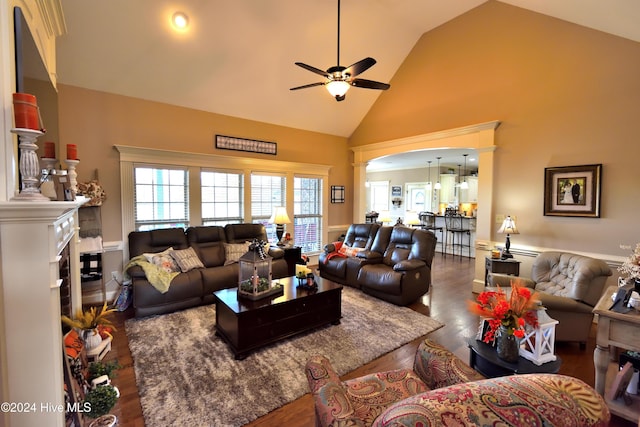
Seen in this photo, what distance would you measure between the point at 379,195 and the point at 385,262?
7532 millimetres

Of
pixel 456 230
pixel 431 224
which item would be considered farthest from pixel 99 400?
pixel 431 224

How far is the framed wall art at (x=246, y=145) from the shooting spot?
5.15m

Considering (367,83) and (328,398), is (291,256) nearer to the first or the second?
(367,83)

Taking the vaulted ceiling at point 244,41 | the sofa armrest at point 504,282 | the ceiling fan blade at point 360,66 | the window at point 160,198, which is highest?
the vaulted ceiling at point 244,41

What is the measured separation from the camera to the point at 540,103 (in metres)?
4.03

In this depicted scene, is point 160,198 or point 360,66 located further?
point 160,198

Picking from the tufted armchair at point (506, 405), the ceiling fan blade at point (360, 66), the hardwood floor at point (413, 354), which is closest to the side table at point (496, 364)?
the hardwood floor at point (413, 354)

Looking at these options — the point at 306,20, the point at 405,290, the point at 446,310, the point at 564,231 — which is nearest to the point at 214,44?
the point at 306,20

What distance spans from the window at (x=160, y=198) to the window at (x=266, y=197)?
1.26m

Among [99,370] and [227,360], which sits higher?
[99,370]

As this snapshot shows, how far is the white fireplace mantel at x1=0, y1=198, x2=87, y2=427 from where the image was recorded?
122cm

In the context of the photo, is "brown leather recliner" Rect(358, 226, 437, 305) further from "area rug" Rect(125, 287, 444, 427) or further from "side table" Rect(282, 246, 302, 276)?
"side table" Rect(282, 246, 302, 276)

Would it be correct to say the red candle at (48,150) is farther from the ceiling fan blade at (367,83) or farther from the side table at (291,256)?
the side table at (291,256)

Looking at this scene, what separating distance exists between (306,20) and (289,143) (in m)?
2.38
